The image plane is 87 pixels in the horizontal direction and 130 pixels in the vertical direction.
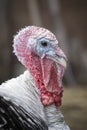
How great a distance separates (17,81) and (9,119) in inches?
17.1

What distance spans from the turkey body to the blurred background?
14.9 feet

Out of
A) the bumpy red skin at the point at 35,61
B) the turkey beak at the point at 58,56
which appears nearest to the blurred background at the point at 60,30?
the bumpy red skin at the point at 35,61

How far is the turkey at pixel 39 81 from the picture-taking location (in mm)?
4285

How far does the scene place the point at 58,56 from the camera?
439 centimetres

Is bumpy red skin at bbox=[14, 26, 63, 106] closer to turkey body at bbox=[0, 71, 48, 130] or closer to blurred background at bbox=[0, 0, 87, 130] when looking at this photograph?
turkey body at bbox=[0, 71, 48, 130]

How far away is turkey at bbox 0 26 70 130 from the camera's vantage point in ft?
14.1

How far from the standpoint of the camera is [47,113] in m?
4.46

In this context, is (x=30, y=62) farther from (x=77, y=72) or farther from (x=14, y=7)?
(x=14, y=7)

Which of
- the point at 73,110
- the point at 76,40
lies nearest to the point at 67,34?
the point at 76,40

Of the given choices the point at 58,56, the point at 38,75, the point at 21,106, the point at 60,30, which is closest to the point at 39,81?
the point at 38,75

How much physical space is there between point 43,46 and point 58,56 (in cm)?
12

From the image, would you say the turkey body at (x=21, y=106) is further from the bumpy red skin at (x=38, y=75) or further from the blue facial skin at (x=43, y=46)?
the blue facial skin at (x=43, y=46)

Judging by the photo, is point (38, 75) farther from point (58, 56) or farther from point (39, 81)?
point (58, 56)

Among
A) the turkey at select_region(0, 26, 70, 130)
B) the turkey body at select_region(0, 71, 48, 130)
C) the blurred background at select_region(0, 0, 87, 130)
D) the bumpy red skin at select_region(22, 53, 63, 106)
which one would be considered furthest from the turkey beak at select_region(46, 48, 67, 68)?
the blurred background at select_region(0, 0, 87, 130)
